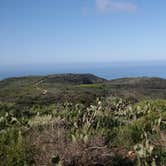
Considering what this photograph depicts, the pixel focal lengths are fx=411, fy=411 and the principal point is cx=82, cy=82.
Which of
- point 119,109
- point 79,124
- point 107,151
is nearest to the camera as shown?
point 107,151

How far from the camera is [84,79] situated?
79.7m

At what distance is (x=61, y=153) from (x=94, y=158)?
22.4 inches

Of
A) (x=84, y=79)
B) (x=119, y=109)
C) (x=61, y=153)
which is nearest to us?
(x=61, y=153)

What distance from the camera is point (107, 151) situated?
730 cm

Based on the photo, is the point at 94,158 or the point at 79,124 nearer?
the point at 94,158

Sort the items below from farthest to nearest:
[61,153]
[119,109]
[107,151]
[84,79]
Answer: [84,79] < [119,109] < [107,151] < [61,153]

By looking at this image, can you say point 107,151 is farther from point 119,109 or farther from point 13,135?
point 119,109

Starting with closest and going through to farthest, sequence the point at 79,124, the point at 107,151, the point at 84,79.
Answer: the point at 107,151
the point at 79,124
the point at 84,79

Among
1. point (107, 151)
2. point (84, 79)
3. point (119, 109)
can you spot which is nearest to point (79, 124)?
point (107, 151)

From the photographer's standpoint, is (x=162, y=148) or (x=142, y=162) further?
(x=162, y=148)

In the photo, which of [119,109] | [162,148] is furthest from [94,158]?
[119,109]

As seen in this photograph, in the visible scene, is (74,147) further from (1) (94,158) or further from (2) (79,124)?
(2) (79,124)

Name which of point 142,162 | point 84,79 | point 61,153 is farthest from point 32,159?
point 84,79

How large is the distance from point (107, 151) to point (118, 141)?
3.89 feet
